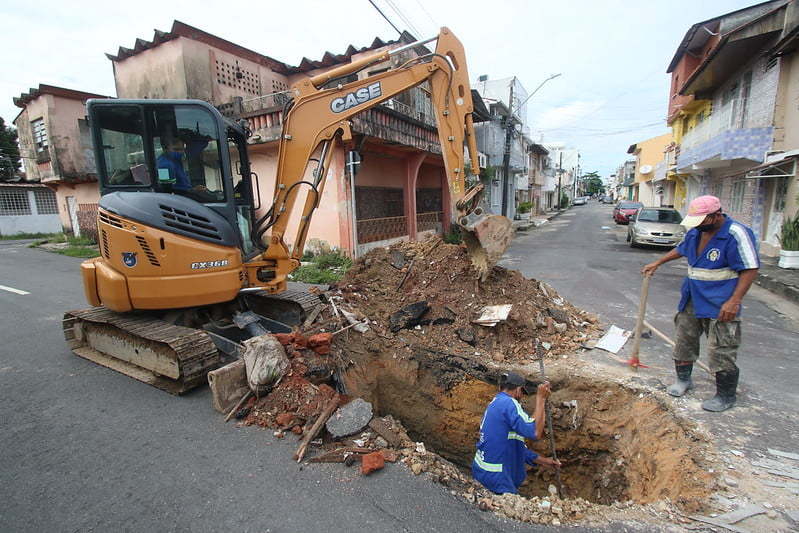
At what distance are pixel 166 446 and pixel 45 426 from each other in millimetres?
1403

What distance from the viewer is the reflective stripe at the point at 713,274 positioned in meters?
3.48

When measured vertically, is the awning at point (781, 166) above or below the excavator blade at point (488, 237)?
above

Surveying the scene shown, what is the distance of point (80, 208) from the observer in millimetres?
18156

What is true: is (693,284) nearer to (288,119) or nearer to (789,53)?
(288,119)

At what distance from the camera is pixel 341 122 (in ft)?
16.5

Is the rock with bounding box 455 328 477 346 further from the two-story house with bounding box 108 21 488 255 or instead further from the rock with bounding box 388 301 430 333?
the two-story house with bounding box 108 21 488 255

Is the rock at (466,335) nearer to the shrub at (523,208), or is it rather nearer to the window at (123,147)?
the window at (123,147)

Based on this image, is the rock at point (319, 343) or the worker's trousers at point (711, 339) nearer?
the worker's trousers at point (711, 339)

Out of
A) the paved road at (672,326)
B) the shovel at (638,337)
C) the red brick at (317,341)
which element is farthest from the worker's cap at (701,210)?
the red brick at (317,341)

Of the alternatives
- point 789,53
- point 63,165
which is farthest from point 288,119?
point 63,165

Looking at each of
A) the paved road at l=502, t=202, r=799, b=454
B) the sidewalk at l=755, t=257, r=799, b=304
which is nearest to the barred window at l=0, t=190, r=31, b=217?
the paved road at l=502, t=202, r=799, b=454

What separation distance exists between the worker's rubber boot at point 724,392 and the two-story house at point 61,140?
21384mm

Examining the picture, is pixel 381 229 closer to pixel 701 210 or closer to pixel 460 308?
pixel 460 308

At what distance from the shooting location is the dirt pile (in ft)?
17.3
